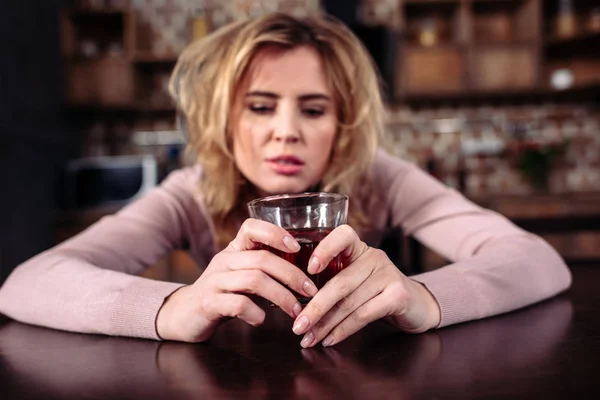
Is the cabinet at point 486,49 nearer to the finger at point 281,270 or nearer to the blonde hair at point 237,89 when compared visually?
the blonde hair at point 237,89

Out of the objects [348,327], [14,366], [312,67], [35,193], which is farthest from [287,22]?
[35,193]

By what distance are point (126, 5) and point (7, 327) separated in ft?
11.7

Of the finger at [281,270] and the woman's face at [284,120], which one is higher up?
the woman's face at [284,120]

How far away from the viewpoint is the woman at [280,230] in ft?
2.26

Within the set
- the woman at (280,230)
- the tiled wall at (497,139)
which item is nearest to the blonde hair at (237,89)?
the woman at (280,230)

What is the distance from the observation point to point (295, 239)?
2.24ft

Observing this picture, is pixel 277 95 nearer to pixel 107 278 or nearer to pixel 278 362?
pixel 107 278

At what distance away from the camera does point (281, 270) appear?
66cm

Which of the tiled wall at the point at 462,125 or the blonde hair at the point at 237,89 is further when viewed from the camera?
the tiled wall at the point at 462,125

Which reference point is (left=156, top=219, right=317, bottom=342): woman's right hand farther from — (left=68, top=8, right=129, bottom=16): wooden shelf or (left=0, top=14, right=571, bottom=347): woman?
(left=68, top=8, right=129, bottom=16): wooden shelf

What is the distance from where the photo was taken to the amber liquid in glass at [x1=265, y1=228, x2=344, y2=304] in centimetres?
69

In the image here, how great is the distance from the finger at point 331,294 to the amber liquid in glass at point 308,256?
0.02 meters

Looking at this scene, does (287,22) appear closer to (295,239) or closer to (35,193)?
(295,239)

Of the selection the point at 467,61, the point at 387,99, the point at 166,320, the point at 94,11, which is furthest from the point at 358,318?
the point at 94,11
